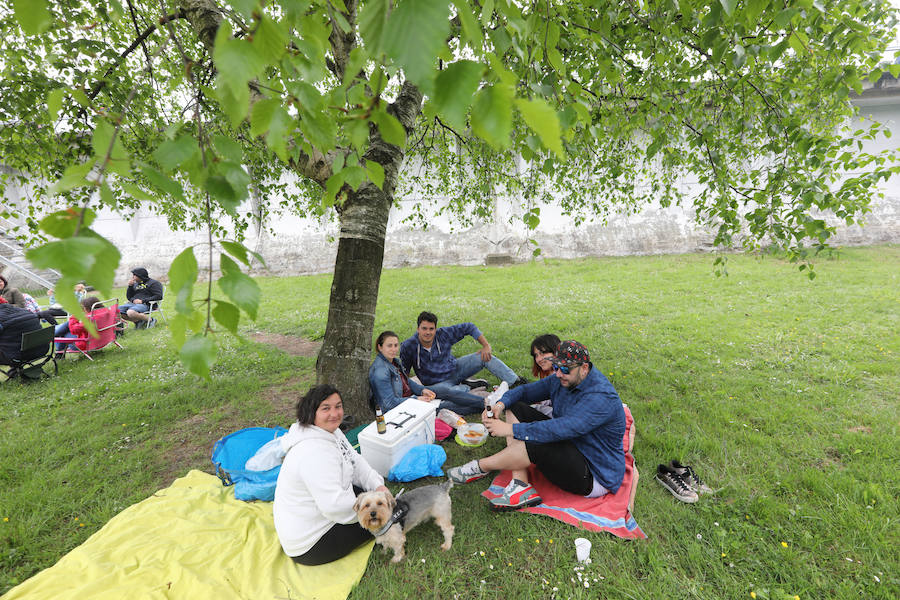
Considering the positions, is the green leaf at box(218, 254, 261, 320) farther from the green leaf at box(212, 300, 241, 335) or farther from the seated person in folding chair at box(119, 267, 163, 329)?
the seated person in folding chair at box(119, 267, 163, 329)

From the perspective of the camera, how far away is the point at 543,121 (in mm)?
841

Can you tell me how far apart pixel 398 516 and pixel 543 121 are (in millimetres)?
2890

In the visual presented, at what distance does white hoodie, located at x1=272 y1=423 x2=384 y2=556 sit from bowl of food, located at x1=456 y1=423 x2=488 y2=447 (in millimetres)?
1597

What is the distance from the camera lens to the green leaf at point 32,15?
942 millimetres

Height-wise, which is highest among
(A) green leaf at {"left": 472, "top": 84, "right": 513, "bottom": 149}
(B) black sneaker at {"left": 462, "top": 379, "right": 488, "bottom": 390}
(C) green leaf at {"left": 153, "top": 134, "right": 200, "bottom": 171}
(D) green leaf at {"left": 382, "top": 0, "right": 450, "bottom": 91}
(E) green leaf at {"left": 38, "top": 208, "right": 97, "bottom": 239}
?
(D) green leaf at {"left": 382, "top": 0, "right": 450, "bottom": 91}

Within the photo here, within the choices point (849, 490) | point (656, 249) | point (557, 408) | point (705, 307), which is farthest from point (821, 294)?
point (557, 408)

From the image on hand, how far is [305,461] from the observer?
2576 mm

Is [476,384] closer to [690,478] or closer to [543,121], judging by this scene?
[690,478]

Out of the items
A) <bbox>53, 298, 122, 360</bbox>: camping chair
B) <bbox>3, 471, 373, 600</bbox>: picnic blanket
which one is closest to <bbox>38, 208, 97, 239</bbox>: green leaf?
<bbox>3, 471, 373, 600</bbox>: picnic blanket

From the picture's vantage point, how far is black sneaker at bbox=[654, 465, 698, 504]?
3.08 metres

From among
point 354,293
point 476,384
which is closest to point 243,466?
point 354,293

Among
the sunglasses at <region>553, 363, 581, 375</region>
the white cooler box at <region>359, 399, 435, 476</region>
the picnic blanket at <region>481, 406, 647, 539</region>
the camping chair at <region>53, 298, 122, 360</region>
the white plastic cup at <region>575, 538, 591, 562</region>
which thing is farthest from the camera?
the camping chair at <region>53, 298, 122, 360</region>

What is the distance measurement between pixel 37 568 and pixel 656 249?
17547 millimetres

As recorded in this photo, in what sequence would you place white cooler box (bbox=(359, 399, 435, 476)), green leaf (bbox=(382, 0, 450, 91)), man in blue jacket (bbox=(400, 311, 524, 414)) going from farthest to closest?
1. man in blue jacket (bbox=(400, 311, 524, 414))
2. white cooler box (bbox=(359, 399, 435, 476))
3. green leaf (bbox=(382, 0, 450, 91))
